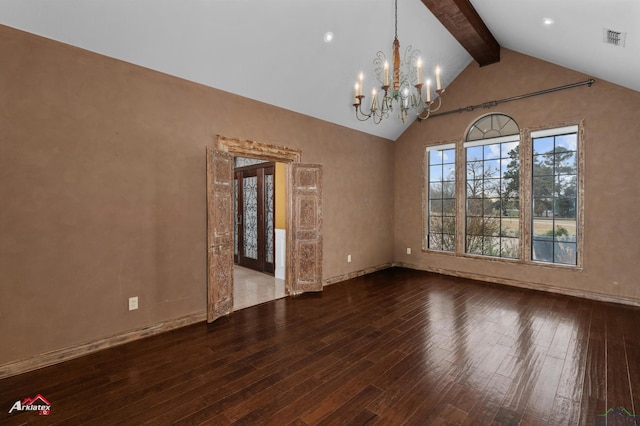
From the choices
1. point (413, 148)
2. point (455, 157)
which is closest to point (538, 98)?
point (455, 157)

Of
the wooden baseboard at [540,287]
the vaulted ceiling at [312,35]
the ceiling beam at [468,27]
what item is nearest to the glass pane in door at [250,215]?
the vaulted ceiling at [312,35]

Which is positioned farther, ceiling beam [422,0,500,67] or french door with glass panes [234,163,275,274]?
french door with glass panes [234,163,275,274]

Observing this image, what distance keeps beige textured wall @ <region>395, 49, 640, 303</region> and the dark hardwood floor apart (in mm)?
702

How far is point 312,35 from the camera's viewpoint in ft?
11.7

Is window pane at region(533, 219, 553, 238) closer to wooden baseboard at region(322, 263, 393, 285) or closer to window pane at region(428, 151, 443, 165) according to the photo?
window pane at region(428, 151, 443, 165)

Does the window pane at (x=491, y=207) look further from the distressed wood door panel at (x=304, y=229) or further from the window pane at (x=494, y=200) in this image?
the distressed wood door panel at (x=304, y=229)

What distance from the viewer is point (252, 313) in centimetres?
378

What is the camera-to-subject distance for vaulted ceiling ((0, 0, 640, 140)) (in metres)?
2.62

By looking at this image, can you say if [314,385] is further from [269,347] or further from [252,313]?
[252,313]

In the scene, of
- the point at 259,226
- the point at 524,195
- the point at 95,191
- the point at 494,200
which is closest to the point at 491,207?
the point at 494,200

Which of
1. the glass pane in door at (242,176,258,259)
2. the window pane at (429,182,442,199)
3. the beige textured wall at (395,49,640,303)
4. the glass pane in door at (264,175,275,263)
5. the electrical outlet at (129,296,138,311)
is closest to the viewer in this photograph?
the electrical outlet at (129,296,138,311)

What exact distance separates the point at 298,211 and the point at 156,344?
2.52 metres

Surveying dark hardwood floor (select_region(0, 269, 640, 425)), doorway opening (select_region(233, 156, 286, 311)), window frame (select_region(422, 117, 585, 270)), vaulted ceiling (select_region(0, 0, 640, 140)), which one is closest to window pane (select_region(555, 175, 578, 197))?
window frame (select_region(422, 117, 585, 270))

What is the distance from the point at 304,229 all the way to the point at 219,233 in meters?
1.43
